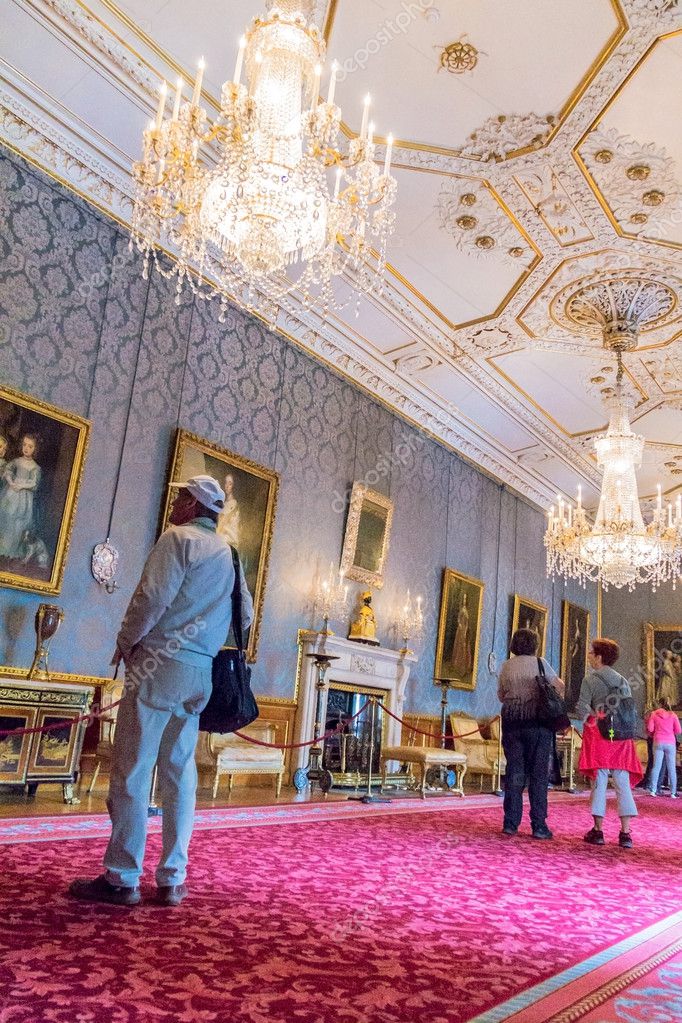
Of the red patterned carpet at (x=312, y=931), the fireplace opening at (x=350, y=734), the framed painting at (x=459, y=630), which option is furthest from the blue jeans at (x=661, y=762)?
the red patterned carpet at (x=312, y=931)

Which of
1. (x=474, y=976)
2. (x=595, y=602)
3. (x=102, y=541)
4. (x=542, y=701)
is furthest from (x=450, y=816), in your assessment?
(x=595, y=602)

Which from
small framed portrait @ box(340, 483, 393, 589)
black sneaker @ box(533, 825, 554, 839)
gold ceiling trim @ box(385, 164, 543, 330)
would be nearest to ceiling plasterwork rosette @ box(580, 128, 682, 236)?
gold ceiling trim @ box(385, 164, 543, 330)

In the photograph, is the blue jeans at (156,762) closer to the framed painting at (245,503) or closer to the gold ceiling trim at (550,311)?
the framed painting at (245,503)

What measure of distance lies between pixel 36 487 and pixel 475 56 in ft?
15.4

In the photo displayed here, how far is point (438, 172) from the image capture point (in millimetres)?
7082

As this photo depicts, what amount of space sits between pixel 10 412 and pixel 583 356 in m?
7.14

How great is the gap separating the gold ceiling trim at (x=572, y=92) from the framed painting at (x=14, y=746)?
5288mm

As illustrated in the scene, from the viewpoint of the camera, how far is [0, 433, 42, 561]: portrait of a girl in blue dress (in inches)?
242

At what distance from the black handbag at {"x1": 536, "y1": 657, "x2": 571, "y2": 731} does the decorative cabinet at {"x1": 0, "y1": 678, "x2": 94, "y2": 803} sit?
132 inches

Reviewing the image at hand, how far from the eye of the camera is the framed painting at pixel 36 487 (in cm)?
616

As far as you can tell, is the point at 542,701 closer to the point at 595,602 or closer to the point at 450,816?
the point at 450,816

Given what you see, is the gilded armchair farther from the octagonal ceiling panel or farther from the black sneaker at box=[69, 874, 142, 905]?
the black sneaker at box=[69, 874, 142, 905]

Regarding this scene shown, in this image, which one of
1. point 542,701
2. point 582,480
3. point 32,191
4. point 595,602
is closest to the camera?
point 542,701

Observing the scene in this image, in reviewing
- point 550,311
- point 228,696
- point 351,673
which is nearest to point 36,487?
point 228,696
